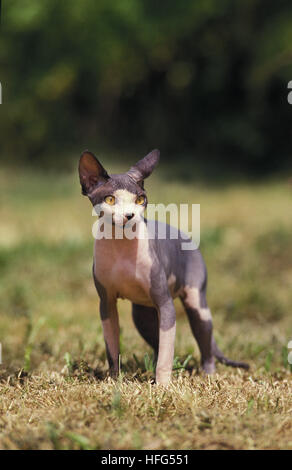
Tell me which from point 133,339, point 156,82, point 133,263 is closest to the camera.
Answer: point 133,263

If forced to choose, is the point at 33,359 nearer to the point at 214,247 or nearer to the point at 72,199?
the point at 214,247

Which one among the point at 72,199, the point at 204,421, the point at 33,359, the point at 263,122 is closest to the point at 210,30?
the point at 263,122

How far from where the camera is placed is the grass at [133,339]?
1.93 meters

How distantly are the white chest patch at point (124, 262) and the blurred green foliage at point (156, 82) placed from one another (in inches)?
366

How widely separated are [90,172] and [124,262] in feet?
1.28

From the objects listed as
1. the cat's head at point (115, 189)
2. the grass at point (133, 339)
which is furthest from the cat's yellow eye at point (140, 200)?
the grass at point (133, 339)

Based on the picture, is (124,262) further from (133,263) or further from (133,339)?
(133,339)

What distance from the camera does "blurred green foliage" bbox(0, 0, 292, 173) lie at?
11336 mm

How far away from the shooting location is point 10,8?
9.58 metres

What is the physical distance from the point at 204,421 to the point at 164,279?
67cm

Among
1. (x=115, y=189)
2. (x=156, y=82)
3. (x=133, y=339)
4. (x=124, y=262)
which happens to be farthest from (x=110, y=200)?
(x=156, y=82)

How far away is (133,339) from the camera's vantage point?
12.5 ft

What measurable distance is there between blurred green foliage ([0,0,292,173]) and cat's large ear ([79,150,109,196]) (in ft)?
30.2

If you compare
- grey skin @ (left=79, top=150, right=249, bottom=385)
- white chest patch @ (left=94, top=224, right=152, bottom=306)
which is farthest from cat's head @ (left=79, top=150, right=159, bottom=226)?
white chest patch @ (left=94, top=224, right=152, bottom=306)
